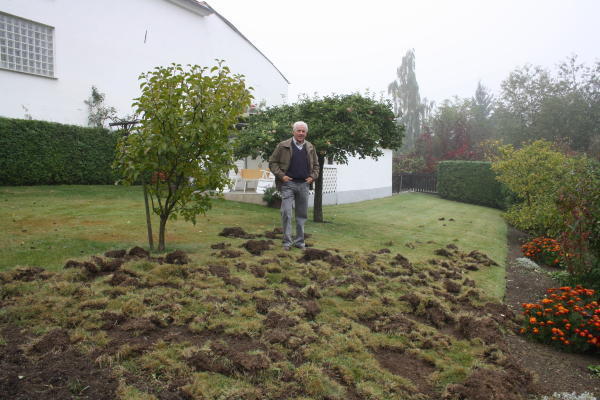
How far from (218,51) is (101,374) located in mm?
20142

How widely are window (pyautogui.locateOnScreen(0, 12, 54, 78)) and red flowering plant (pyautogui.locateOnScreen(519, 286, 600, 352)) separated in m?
14.2

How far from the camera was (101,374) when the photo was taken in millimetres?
2748

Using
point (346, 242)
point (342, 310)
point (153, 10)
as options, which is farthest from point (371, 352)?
point (153, 10)

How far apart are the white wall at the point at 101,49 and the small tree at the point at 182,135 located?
30.7 feet

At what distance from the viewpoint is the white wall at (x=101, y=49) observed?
13.1 m

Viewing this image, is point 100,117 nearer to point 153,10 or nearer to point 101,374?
point 153,10

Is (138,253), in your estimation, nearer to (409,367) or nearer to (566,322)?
(409,367)

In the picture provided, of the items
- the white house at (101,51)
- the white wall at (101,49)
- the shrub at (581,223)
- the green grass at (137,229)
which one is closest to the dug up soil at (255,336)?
the green grass at (137,229)

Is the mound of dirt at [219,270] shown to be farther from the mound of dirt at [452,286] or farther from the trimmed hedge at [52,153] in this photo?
the trimmed hedge at [52,153]

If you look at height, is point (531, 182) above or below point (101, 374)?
above

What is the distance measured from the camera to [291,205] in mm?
6863

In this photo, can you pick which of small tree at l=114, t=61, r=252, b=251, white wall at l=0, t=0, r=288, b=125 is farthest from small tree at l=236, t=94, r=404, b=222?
white wall at l=0, t=0, r=288, b=125

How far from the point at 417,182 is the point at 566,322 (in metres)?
24.4

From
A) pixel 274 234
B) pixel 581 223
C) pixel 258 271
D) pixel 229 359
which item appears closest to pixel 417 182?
pixel 274 234
